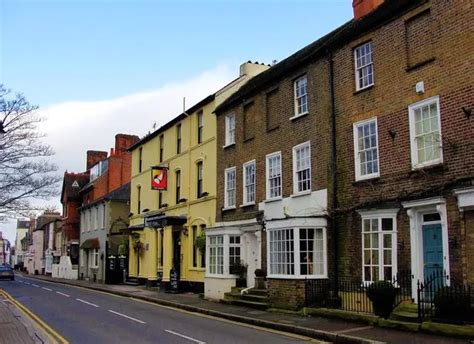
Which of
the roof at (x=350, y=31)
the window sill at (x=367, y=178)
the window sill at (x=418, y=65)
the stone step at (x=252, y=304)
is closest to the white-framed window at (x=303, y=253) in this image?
the stone step at (x=252, y=304)

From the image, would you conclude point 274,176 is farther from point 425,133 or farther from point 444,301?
point 444,301

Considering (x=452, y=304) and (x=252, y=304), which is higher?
(x=452, y=304)

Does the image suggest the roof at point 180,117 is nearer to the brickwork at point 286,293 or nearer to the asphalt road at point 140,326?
the asphalt road at point 140,326

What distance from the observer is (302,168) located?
2034 cm

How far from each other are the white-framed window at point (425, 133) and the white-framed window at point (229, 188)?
1098 centimetres

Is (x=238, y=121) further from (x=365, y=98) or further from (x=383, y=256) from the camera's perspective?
(x=383, y=256)

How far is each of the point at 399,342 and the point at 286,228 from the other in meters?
7.52

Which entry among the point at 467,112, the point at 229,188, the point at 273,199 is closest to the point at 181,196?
the point at 229,188

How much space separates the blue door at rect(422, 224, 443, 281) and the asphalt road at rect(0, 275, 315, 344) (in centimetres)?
415

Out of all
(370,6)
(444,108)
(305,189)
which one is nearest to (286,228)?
(305,189)

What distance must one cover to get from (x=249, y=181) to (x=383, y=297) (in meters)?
Answer: 10.5

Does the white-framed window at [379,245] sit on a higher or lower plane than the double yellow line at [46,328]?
higher

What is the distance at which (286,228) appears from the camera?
744 inches

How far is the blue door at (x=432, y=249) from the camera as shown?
14.5 metres
